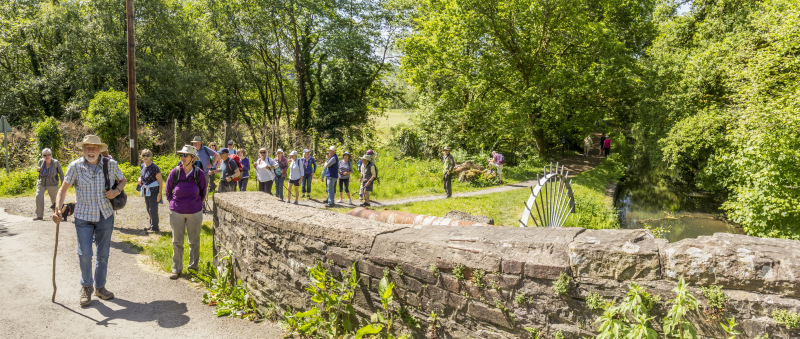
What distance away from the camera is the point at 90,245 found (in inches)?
199

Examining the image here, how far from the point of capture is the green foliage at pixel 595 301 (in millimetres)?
2820

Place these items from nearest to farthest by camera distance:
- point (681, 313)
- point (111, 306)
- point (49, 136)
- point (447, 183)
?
point (681, 313), point (111, 306), point (447, 183), point (49, 136)

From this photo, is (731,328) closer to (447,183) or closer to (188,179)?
(188,179)

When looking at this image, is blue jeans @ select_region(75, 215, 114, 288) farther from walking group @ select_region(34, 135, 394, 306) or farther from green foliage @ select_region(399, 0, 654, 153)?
green foliage @ select_region(399, 0, 654, 153)

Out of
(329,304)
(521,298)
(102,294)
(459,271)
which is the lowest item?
(102,294)

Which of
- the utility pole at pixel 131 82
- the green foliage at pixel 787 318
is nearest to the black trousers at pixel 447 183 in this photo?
the utility pole at pixel 131 82

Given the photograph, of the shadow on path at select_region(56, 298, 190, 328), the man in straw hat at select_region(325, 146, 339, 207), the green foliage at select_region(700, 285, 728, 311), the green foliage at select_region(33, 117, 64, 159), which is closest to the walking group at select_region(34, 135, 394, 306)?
the shadow on path at select_region(56, 298, 190, 328)

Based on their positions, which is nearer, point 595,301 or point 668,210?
point 595,301

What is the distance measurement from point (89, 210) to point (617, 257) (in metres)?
5.37

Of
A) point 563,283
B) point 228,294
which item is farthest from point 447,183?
point 563,283

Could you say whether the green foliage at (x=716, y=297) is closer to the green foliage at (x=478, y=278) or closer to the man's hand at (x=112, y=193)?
the green foliage at (x=478, y=278)

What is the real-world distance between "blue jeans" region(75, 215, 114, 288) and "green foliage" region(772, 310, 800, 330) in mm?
6014

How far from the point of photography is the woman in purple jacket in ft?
19.2

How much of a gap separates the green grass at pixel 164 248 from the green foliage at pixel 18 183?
25.8ft
